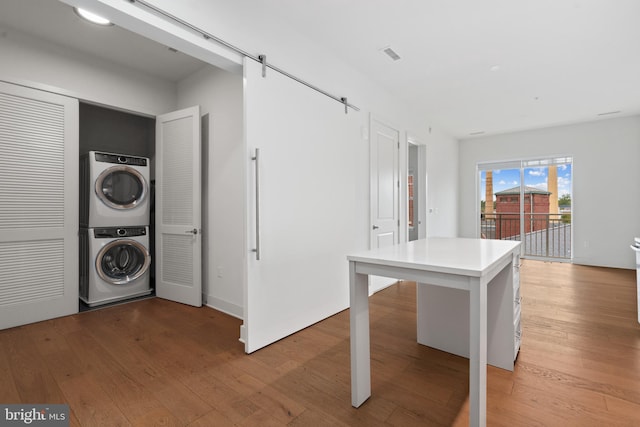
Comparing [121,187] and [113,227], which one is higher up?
[121,187]

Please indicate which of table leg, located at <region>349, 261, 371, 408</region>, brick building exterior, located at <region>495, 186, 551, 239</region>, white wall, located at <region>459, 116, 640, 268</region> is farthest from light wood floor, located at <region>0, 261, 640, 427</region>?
brick building exterior, located at <region>495, 186, 551, 239</region>

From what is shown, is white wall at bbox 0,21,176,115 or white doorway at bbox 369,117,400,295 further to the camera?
white doorway at bbox 369,117,400,295

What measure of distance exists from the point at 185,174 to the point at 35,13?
5.64 ft

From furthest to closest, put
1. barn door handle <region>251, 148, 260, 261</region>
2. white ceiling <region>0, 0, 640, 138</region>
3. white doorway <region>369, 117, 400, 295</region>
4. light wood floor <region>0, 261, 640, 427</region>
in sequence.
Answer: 1. white doorway <region>369, 117, 400, 295</region>
2. white ceiling <region>0, 0, 640, 138</region>
3. barn door handle <region>251, 148, 260, 261</region>
4. light wood floor <region>0, 261, 640, 427</region>

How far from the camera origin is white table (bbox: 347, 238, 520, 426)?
1265 millimetres

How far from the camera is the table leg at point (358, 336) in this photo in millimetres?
1579

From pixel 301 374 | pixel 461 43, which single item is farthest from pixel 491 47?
pixel 301 374

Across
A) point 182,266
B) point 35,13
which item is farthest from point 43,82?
point 182,266

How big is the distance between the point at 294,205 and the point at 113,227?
2248 mm

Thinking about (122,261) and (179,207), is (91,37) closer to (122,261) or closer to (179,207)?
(179,207)

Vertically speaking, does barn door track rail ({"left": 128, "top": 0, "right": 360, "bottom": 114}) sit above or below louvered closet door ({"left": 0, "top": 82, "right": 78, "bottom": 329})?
above

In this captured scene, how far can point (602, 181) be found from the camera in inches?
210

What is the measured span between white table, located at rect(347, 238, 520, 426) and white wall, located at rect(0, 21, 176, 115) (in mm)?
3312

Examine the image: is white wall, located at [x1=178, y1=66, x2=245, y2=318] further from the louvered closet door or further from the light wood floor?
the louvered closet door
